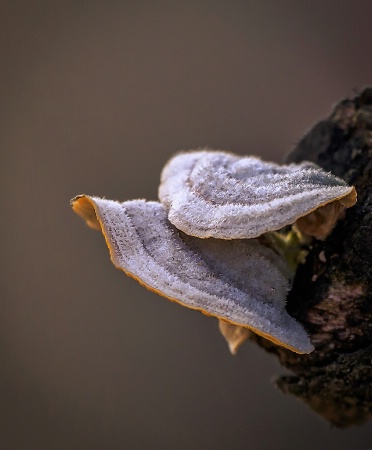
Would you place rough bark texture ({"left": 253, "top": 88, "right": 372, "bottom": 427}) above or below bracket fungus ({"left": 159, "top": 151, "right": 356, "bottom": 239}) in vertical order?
below

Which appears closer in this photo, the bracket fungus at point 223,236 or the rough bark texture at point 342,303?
the bracket fungus at point 223,236

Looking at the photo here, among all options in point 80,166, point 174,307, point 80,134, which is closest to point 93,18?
point 80,134

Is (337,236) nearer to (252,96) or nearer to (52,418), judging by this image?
(252,96)

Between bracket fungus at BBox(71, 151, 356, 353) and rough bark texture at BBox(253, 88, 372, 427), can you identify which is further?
rough bark texture at BBox(253, 88, 372, 427)

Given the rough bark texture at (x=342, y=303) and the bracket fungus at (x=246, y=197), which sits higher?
the bracket fungus at (x=246, y=197)
